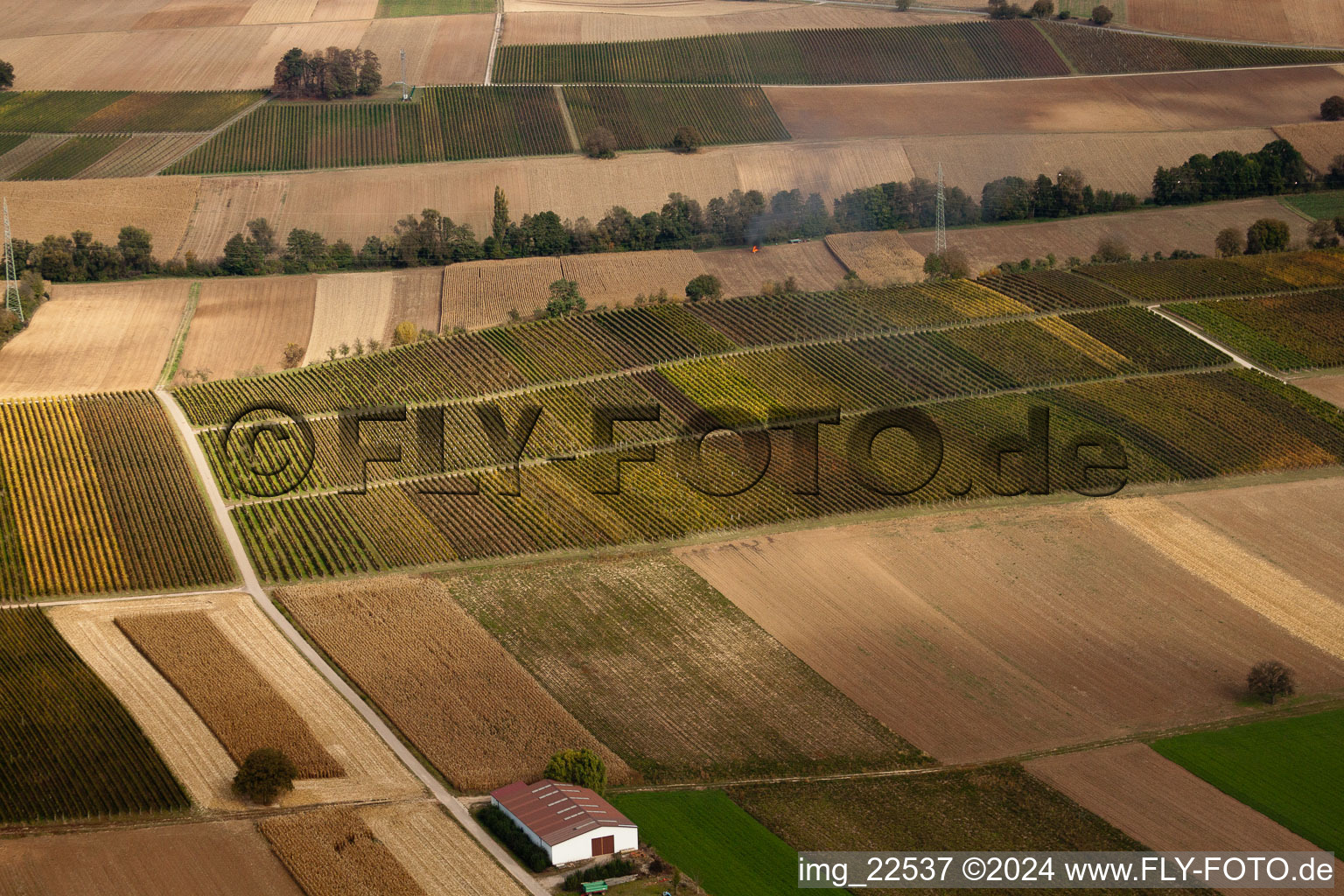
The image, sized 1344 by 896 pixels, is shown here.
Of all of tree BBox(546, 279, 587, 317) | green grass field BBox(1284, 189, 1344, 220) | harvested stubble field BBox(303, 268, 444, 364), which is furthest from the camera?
green grass field BBox(1284, 189, 1344, 220)

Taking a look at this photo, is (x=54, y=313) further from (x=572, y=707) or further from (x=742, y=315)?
(x=572, y=707)

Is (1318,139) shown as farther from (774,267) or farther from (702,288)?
(702,288)

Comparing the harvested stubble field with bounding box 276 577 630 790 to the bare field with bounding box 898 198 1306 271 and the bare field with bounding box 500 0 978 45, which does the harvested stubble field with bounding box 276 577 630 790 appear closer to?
the bare field with bounding box 898 198 1306 271

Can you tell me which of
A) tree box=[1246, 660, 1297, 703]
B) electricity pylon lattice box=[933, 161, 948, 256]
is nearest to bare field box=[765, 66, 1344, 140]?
electricity pylon lattice box=[933, 161, 948, 256]

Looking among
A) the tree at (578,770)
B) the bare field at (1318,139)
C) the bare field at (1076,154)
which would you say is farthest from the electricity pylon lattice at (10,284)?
the bare field at (1318,139)

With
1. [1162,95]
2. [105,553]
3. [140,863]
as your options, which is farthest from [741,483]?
[1162,95]

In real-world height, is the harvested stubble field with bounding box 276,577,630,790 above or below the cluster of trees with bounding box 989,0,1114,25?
below
